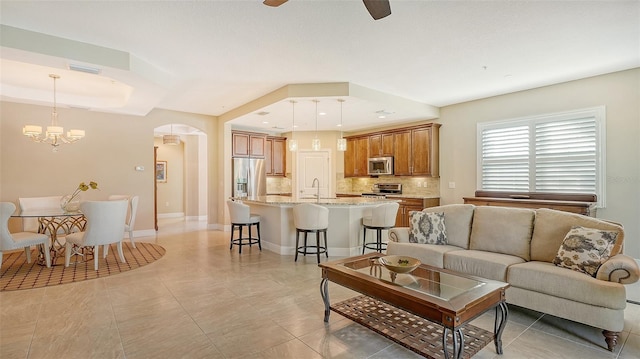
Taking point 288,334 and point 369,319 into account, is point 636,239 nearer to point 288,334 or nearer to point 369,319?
point 369,319

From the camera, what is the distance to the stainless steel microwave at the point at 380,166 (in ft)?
24.1

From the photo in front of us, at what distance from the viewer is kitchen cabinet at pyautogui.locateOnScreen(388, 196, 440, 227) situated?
652cm

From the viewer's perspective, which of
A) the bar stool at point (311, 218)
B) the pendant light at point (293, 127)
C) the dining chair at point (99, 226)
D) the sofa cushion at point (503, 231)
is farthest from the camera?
the pendant light at point (293, 127)

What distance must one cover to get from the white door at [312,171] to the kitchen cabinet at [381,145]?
136 centimetres

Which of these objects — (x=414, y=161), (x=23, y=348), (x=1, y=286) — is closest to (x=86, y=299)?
(x=23, y=348)

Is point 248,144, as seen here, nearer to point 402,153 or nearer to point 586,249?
point 402,153

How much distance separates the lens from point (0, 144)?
5.37 metres

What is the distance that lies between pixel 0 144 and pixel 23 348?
489 cm

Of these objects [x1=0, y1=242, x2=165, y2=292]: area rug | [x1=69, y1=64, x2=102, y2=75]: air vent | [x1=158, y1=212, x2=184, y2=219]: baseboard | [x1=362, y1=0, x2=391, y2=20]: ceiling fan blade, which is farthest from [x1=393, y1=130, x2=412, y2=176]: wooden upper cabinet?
[x1=158, y1=212, x2=184, y2=219]: baseboard

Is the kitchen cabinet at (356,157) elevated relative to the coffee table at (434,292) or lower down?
elevated

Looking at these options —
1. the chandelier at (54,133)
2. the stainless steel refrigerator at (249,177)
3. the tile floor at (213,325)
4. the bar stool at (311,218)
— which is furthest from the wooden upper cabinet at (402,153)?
the chandelier at (54,133)

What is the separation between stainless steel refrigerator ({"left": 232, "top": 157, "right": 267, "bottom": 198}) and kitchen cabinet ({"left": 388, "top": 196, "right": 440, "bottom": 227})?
3.59 metres

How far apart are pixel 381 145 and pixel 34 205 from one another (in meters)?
6.82

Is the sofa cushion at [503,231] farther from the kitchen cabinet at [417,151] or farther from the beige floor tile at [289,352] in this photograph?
the kitchen cabinet at [417,151]
